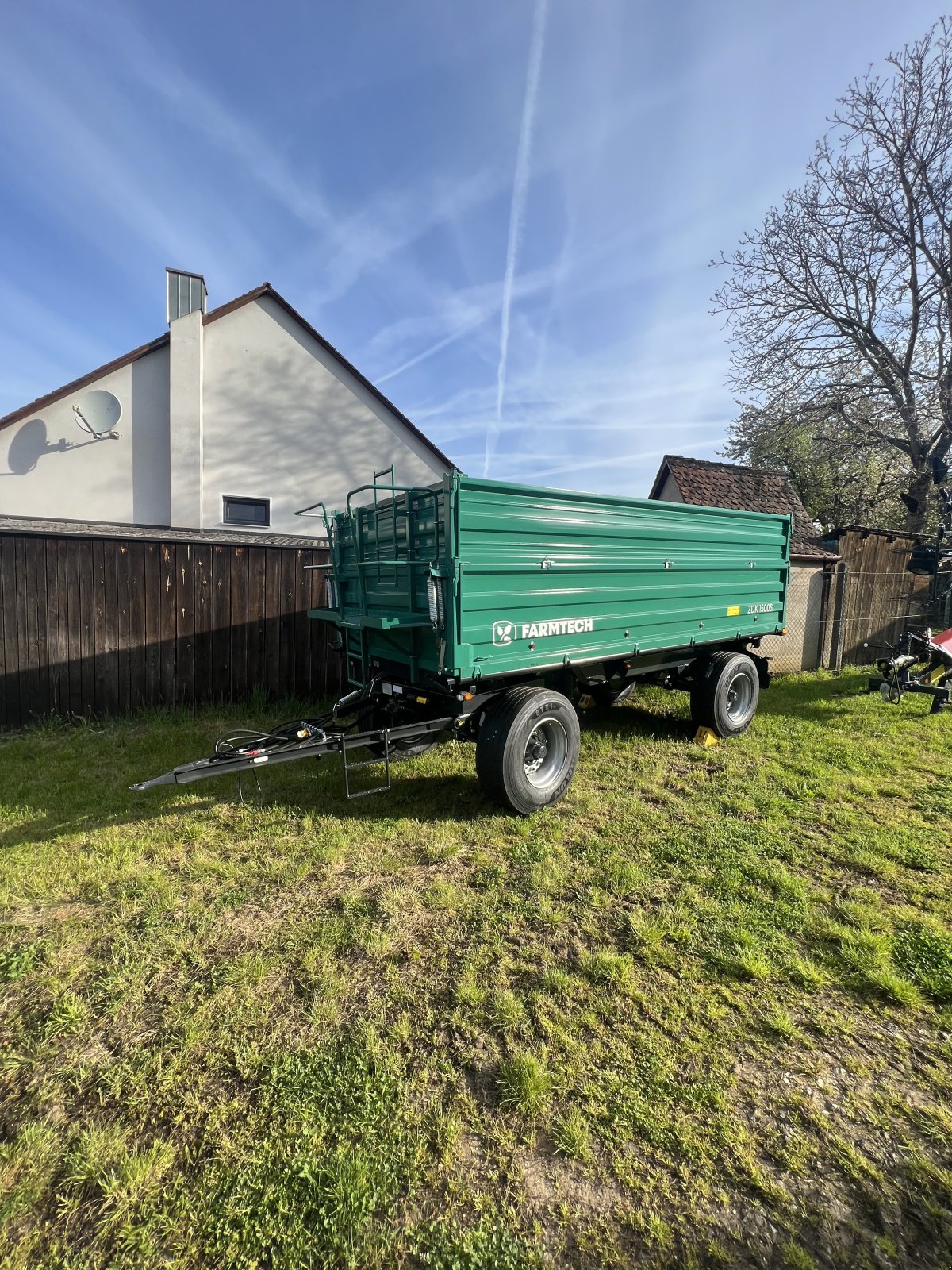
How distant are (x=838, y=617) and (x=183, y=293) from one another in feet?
45.5

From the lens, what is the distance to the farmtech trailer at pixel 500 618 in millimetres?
3750

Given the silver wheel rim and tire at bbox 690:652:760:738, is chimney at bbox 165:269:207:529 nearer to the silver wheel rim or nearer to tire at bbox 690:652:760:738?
tire at bbox 690:652:760:738

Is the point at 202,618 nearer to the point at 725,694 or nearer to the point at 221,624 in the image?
the point at 221,624

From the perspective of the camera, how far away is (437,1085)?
1.98m

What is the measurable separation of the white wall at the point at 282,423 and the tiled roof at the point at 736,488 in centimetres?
628

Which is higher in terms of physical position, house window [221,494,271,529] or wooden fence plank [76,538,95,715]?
house window [221,494,271,529]

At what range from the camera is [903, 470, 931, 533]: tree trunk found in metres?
13.9


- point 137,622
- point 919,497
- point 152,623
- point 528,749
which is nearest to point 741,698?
point 528,749

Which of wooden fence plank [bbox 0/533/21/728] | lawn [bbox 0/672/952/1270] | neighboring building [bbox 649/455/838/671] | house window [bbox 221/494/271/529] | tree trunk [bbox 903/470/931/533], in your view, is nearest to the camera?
lawn [bbox 0/672/952/1270]

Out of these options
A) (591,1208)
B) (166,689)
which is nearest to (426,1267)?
(591,1208)

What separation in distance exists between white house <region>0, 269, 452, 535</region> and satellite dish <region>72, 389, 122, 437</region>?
20 millimetres

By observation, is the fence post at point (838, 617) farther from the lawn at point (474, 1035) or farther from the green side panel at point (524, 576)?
the lawn at point (474, 1035)

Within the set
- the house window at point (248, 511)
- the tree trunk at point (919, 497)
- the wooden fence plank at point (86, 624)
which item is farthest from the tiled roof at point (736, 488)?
the wooden fence plank at point (86, 624)

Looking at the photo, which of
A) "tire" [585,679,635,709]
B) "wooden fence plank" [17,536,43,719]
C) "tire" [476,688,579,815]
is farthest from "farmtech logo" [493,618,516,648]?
"wooden fence plank" [17,536,43,719]
